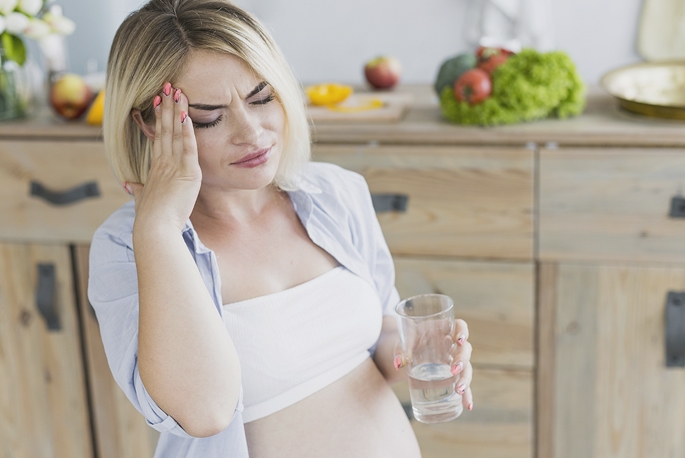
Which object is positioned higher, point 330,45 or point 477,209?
point 330,45

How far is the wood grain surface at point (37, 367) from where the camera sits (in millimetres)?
2033

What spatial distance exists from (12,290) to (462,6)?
150 cm

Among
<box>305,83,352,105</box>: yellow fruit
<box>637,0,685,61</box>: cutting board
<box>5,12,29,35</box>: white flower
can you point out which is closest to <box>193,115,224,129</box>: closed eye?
<box>305,83,352,105</box>: yellow fruit

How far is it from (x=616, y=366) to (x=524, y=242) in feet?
1.21

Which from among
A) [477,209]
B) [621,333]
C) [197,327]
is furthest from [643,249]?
[197,327]

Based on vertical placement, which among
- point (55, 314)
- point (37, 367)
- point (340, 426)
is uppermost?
point (340, 426)

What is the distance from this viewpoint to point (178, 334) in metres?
0.95

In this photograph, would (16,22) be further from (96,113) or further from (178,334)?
(178,334)

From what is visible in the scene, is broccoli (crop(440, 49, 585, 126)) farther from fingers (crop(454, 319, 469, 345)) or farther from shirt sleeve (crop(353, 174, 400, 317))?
fingers (crop(454, 319, 469, 345))

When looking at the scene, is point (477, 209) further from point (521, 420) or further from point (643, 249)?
point (521, 420)

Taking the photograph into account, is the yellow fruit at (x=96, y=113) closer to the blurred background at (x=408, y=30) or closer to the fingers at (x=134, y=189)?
the blurred background at (x=408, y=30)

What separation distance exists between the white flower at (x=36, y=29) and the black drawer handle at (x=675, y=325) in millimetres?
1597

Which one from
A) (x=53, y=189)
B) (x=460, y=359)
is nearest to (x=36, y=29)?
(x=53, y=189)

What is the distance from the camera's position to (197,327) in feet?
3.12
